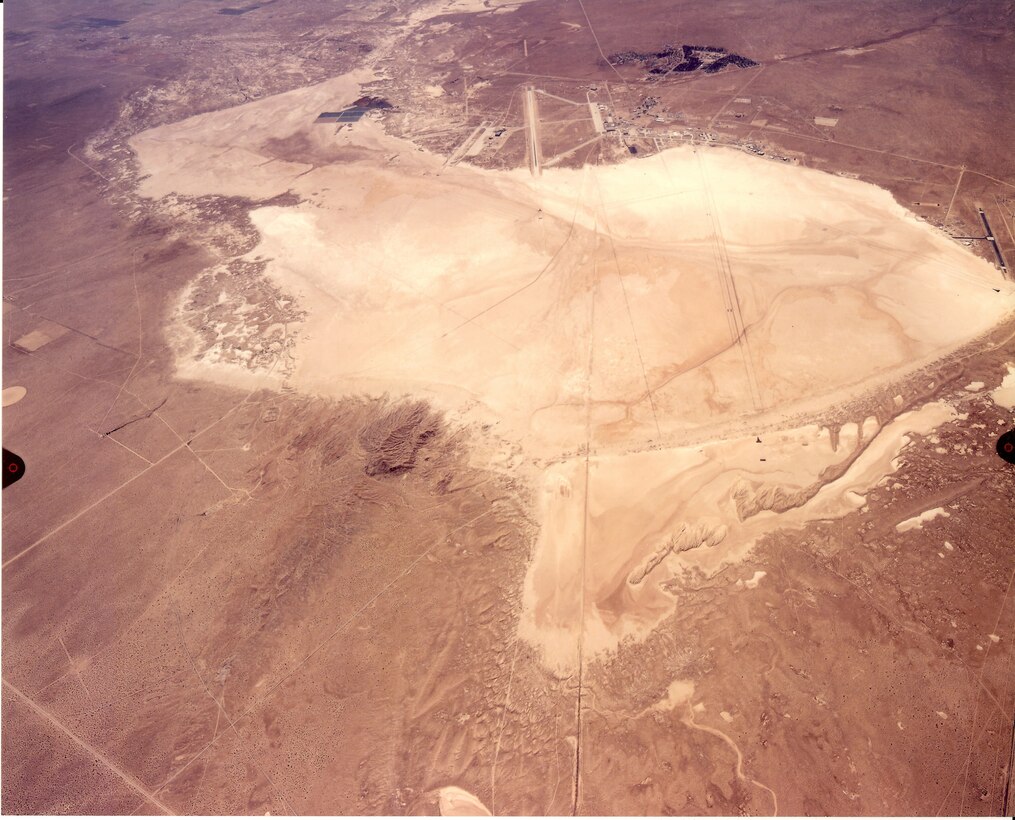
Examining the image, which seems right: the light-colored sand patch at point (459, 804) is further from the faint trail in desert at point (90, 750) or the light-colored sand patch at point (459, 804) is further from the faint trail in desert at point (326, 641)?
the faint trail in desert at point (90, 750)

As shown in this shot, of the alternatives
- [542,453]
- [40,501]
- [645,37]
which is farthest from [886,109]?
[40,501]

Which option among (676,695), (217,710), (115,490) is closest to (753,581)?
(676,695)

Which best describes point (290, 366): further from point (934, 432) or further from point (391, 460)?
point (934, 432)

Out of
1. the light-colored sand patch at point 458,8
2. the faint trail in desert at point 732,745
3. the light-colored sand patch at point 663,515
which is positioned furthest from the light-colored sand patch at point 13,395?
Answer: the light-colored sand patch at point 458,8

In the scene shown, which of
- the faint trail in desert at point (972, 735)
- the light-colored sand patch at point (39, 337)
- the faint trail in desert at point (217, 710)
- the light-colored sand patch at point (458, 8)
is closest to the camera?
the faint trail in desert at point (972, 735)

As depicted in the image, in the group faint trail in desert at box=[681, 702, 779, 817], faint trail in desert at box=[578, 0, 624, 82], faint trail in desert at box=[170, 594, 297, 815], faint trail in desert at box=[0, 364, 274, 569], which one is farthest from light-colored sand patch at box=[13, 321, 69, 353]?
faint trail in desert at box=[578, 0, 624, 82]

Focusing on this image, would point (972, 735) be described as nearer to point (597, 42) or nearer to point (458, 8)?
point (597, 42)

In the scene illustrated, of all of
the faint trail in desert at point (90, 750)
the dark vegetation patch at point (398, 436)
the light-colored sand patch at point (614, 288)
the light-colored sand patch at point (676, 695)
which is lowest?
the faint trail in desert at point (90, 750)
